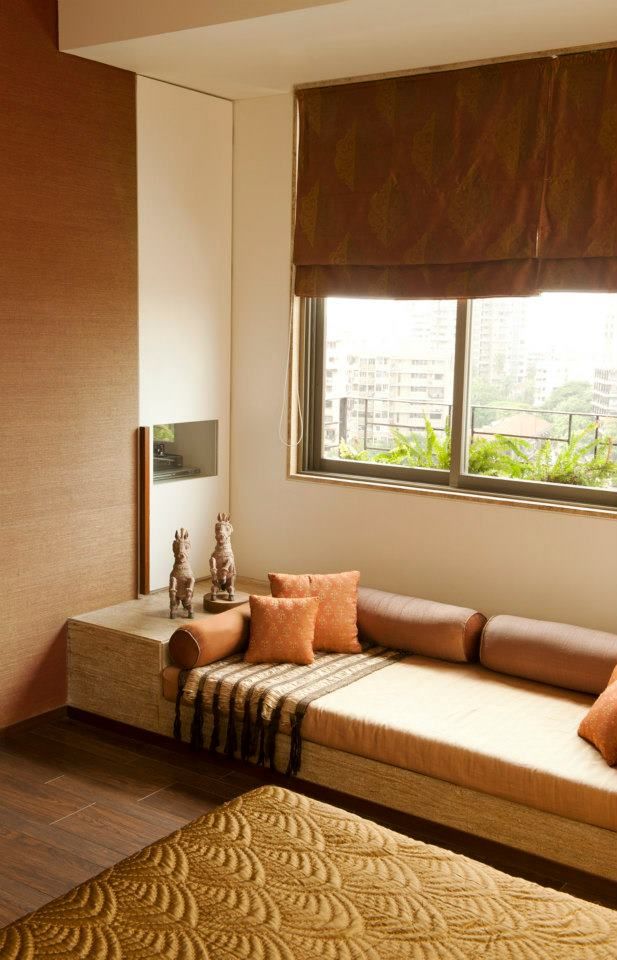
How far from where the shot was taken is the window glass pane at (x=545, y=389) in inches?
149

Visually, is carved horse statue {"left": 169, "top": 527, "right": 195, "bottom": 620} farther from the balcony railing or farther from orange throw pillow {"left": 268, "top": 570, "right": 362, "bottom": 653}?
the balcony railing

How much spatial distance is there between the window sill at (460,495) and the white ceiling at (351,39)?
1680mm

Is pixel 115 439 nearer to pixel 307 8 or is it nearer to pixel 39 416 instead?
pixel 39 416

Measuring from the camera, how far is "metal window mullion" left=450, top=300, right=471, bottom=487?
407 cm

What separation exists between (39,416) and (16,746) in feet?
4.16

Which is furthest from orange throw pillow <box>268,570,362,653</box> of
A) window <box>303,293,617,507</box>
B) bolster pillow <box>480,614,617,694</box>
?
window <box>303,293,617,507</box>

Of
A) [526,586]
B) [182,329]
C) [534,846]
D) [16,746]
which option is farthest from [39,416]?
[534,846]

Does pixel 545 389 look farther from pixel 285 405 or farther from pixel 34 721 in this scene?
pixel 34 721

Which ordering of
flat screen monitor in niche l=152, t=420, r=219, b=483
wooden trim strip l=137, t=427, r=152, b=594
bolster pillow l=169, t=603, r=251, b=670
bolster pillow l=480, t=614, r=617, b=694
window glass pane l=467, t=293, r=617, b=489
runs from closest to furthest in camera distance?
bolster pillow l=480, t=614, r=617, b=694 < bolster pillow l=169, t=603, r=251, b=670 < window glass pane l=467, t=293, r=617, b=489 < wooden trim strip l=137, t=427, r=152, b=594 < flat screen monitor in niche l=152, t=420, r=219, b=483

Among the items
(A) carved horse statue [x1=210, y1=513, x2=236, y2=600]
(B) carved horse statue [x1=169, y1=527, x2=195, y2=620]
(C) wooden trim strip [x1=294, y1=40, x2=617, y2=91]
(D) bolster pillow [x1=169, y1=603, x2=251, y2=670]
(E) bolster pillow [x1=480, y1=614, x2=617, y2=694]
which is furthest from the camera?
(A) carved horse statue [x1=210, y1=513, x2=236, y2=600]

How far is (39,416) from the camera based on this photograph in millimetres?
3844

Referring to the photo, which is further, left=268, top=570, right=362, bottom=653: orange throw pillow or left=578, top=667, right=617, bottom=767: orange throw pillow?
left=268, top=570, right=362, bottom=653: orange throw pillow

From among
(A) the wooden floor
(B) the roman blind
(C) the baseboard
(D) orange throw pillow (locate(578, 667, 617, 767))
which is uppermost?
(B) the roman blind

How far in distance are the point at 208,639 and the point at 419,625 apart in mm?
814
